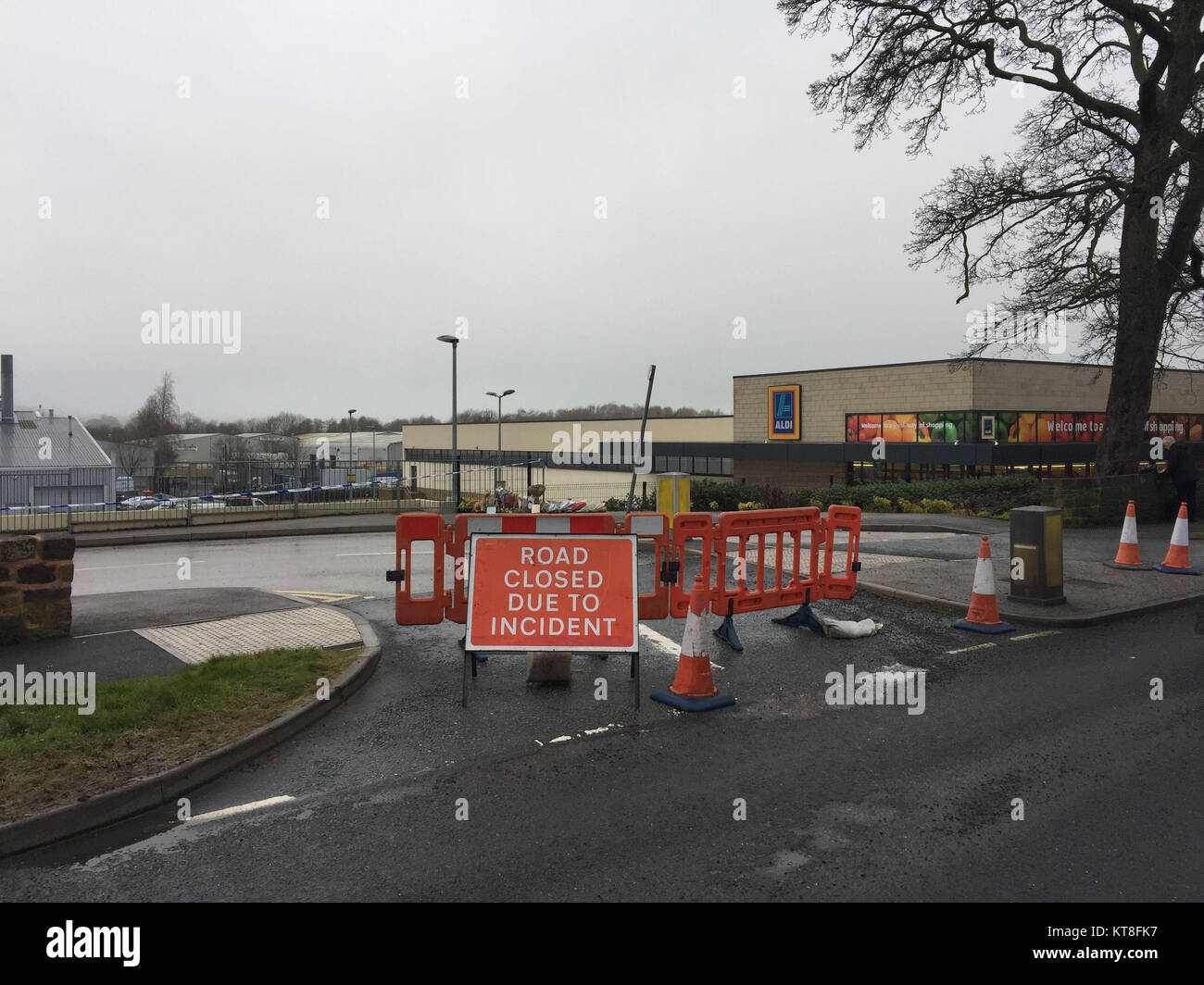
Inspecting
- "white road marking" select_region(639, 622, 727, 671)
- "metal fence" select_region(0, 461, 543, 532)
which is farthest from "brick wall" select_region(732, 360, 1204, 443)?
"white road marking" select_region(639, 622, 727, 671)

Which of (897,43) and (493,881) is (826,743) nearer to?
(493,881)

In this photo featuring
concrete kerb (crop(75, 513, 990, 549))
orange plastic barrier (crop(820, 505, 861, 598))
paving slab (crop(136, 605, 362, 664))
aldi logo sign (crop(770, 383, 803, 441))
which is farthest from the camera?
aldi logo sign (crop(770, 383, 803, 441))

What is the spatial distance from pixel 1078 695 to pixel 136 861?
22.6 feet

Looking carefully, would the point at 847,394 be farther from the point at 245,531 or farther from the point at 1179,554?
the point at 245,531

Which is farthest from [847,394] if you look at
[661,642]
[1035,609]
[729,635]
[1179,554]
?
[661,642]

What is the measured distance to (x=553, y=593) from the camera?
22.2 feet

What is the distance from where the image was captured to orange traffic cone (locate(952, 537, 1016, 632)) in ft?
29.1

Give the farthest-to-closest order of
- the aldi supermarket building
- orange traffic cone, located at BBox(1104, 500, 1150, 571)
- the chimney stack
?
the chimney stack < the aldi supermarket building < orange traffic cone, located at BBox(1104, 500, 1150, 571)

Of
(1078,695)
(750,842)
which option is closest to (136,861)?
(750,842)

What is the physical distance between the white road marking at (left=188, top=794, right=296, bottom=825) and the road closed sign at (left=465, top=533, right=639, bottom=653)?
83.5 inches

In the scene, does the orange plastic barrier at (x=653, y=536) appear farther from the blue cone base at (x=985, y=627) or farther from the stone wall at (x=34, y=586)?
the stone wall at (x=34, y=586)

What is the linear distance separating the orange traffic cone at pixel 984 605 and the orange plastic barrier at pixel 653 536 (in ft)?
11.9

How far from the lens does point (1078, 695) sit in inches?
262

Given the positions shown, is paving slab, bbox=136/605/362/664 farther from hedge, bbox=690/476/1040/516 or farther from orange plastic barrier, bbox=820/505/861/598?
hedge, bbox=690/476/1040/516
